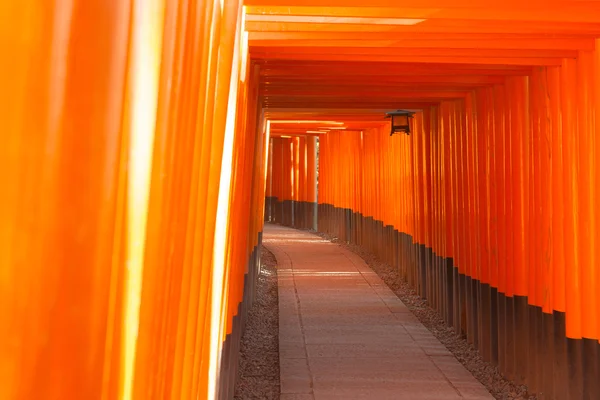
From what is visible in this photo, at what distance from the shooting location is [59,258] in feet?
2.74

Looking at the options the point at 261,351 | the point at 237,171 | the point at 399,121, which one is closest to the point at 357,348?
the point at 261,351

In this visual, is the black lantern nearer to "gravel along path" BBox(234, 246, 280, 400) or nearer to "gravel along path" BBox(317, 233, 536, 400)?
"gravel along path" BBox(317, 233, 536, 400)

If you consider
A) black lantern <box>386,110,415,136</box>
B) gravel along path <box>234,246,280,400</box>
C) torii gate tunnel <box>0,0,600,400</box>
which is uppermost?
black lantern <box>386,110,415,136</box>

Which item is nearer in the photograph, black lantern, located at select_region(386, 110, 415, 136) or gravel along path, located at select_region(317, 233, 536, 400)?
gravel along path, located at select_region(317, 233, 536, 400)

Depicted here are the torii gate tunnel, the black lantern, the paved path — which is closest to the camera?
the torii gate tunnel

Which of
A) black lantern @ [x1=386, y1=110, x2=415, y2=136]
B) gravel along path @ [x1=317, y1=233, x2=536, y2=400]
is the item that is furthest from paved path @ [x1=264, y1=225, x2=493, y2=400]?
black lantern @ [x1=386, y1=110, x2=415, y2=136]

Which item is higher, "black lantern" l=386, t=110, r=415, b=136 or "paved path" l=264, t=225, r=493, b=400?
"black lantern" l=386, t=110, r=415, b=136

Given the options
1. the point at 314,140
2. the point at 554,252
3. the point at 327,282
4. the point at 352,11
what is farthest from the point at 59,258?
the point at 314,140

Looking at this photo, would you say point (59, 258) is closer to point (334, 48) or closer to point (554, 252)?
point (334, 48)

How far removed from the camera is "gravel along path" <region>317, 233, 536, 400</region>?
7.55 meters

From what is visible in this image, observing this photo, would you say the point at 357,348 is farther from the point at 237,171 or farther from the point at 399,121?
the point at 237,171

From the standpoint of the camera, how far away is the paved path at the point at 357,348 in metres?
7.53

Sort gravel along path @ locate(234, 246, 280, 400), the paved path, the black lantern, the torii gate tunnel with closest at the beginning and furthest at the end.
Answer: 1. the torii gate tunnel
2. the paved path
3. gravel along path @ locate(234, 246, 280, 400)
4. the black lantern

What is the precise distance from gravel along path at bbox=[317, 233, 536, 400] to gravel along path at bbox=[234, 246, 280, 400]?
2108mm
